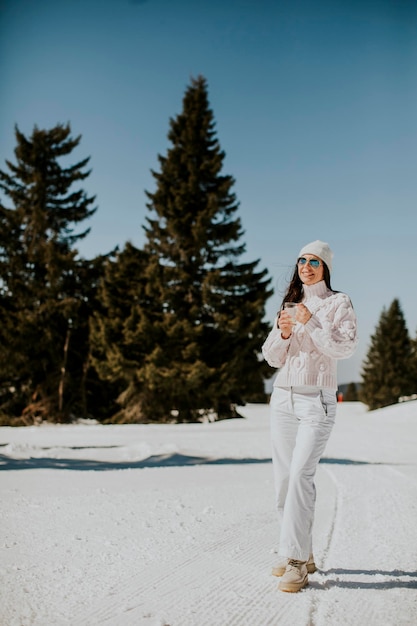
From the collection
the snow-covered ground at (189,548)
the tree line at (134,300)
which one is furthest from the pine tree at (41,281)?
the snow-covered ground at (189,548)

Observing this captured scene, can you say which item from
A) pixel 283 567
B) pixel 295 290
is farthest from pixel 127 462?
pixel 295 290

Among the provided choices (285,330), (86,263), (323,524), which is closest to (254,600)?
(285,330)

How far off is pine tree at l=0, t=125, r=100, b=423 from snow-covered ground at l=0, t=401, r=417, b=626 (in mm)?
14792

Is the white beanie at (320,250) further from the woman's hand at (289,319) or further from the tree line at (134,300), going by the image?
the tree line at (134,300)

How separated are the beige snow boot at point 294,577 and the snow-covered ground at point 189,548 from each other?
4 centimetres

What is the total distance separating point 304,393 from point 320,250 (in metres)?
0.87

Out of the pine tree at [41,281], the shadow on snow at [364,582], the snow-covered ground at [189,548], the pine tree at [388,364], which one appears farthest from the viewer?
the pine tree at [388,364]

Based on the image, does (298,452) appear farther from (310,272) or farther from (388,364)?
(388,364)

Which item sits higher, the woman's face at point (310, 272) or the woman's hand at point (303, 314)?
the woman's face at point (310, 272)

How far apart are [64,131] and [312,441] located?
940 inches

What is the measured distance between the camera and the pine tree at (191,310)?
19328 mm

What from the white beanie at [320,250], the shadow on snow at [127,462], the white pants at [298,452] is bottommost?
the shadow on snow at [127,462]

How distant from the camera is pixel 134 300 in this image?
2059 centimetres

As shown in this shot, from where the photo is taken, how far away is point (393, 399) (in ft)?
121
